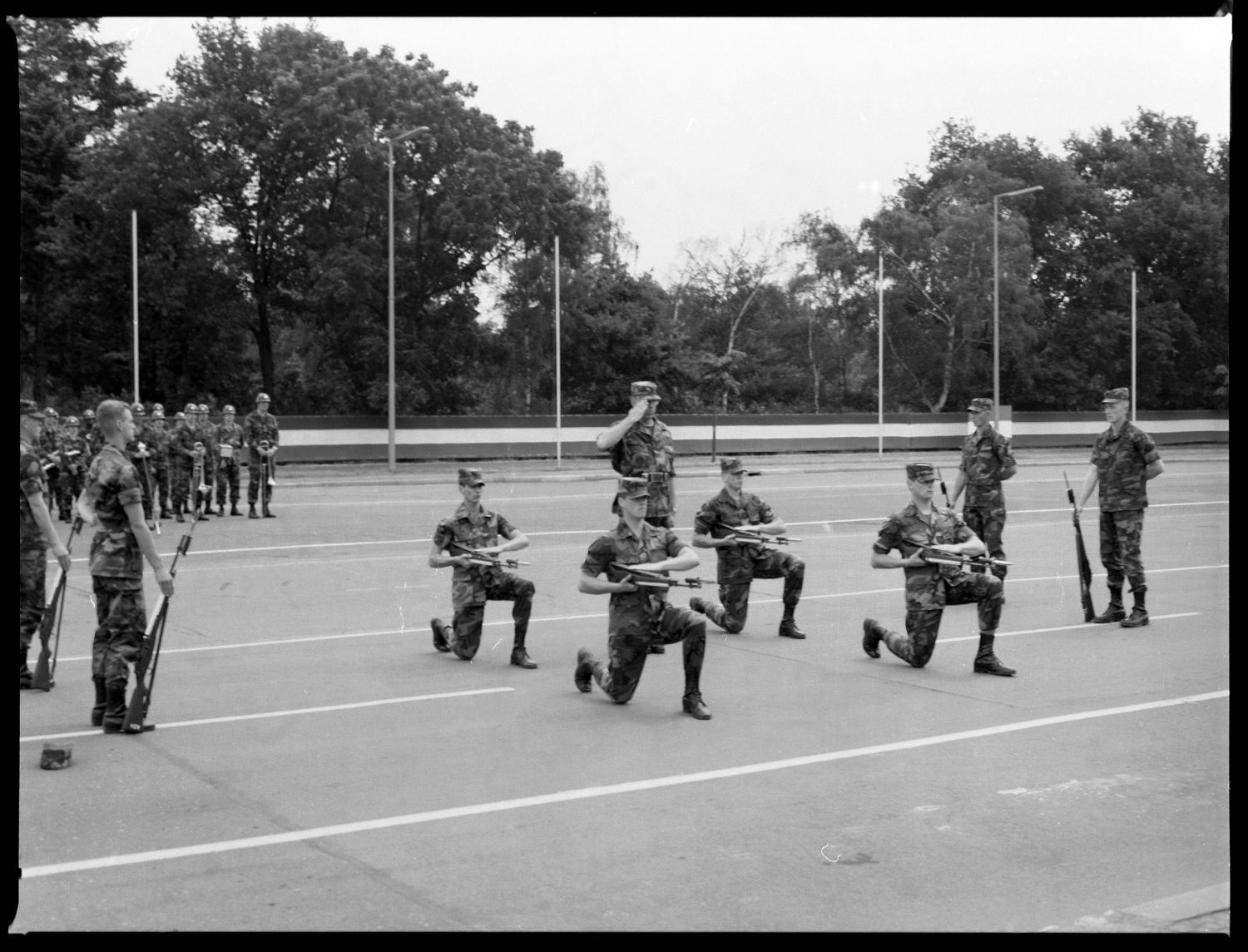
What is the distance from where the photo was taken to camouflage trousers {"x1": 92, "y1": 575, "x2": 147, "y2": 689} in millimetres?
8984

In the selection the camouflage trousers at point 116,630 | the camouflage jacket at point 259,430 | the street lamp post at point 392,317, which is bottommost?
the camouflage trousers at point 116,630

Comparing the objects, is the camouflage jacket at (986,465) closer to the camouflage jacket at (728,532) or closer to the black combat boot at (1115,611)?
the black combat boot at (1115,611)

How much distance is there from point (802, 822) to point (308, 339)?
4907 cm

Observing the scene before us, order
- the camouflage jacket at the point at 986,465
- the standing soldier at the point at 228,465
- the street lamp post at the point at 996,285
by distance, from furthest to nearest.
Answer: the street lamp post at the point at 996,285, the standing soldier at the point at 228,465, the camouflage jacket at the point at 986,465

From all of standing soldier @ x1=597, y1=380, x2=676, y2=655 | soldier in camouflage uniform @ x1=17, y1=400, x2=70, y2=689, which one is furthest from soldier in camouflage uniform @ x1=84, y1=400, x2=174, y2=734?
standing soldier @ x1=597, y1=380, x2=676, y2=655

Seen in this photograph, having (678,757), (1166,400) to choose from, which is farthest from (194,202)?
(678,757)

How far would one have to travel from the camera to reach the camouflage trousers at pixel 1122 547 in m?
13.6

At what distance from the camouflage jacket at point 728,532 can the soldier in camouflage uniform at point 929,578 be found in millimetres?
1961

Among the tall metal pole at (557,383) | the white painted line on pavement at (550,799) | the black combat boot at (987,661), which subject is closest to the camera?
the white painted line on pavement at (550,799)

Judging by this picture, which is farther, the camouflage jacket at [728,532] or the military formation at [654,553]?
the camouflage jacket at [728,532]

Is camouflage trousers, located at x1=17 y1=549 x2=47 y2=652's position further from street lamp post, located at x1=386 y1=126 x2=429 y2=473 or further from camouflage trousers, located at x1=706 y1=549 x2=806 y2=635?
street lamp post, located at x1=386 y1=126 x2=429 y2=473

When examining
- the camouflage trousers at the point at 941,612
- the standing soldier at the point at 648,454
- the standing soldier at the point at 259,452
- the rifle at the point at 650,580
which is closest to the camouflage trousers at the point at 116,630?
the rifle at the point at 650,580

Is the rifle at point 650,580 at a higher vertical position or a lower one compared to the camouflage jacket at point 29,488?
lower

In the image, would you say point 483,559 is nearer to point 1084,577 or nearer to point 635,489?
point 635,489
